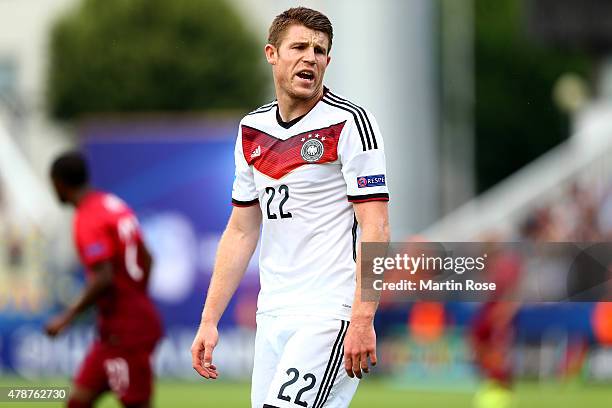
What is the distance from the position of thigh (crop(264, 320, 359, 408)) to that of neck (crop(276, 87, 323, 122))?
98 centimetres

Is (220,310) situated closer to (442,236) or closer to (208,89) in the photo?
(442,236)

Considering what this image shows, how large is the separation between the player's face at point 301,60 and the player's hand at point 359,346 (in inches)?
44.2

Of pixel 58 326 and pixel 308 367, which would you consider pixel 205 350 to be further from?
pixel 58 326

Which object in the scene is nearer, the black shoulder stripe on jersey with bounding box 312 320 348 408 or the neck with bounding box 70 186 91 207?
the black shoulder stripe on jersey with bounding box 312 320 348 408

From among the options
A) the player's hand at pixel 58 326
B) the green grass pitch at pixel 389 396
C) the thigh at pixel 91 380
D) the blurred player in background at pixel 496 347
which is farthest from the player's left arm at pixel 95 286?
the blurred player in background at pixel 496 347

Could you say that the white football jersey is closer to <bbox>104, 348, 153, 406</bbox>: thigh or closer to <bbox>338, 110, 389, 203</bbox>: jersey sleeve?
<bbox>338, 110, 389, 203</bbox>: jersey sleeve

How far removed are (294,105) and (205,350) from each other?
1242 millimetres

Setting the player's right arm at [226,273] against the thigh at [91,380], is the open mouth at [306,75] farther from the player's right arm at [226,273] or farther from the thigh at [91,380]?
the thigh at [91,380]

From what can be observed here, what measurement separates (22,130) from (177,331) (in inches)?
1283

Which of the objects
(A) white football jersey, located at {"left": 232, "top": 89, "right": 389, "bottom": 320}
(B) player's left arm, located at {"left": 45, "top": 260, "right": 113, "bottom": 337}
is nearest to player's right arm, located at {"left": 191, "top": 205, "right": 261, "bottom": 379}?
(A) white football jersey, located at {"left": 232, "top": 89, "right": 389, "bottom": 320}

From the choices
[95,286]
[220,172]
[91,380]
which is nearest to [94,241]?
[95,286]

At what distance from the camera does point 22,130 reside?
55.1 metres

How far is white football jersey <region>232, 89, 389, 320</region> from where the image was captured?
773 centimetres

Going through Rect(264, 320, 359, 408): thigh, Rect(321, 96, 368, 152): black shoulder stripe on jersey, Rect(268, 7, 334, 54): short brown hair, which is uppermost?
Rect(268, 7, 334, 54): short brown hair
